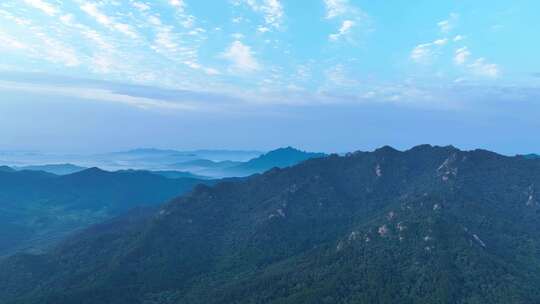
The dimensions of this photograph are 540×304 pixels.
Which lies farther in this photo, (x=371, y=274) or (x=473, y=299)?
(x=371, y=274)

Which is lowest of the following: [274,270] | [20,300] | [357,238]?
[20,300]

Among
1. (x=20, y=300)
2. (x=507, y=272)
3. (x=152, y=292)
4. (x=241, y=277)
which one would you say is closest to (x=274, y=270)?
(x=241, y=277)

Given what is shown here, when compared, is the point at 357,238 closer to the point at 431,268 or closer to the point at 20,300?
the point at 431,268

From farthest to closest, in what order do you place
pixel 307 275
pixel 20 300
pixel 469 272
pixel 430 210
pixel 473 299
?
pixel 430 210
pixel 20 300
pixel 307 275
pixel 469 272
pixel 473 299

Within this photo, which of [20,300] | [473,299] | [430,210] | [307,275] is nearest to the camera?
[473,299]

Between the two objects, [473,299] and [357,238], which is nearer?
[473,299]

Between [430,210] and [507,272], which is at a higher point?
[430,210]

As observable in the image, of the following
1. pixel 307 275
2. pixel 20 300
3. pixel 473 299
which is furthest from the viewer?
pixel 20 300

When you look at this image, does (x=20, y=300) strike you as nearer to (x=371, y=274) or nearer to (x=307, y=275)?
(x=307, y=275)

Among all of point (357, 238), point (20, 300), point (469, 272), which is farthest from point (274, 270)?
point (20, 300)
